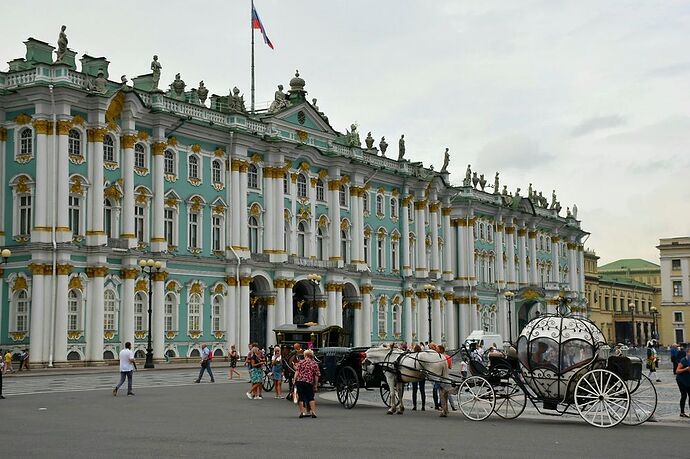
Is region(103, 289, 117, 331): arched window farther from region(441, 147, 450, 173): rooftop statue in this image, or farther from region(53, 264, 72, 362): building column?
region(441, 147, 450, 173): rooftop statue

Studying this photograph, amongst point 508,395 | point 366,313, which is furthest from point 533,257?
point 508,395

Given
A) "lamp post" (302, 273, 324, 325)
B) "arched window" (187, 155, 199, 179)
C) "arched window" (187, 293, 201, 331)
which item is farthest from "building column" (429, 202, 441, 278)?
"arched window" (187, 155, 199, 179)

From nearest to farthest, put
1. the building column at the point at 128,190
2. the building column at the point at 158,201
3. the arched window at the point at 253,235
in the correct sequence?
the building column at the point at 128,190, the building column at the point at 158,201, the arched window at the point at 253,235

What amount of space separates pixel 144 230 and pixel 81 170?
5.71 meters

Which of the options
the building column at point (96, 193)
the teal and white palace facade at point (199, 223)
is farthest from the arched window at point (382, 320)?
the building column at point (96, 193)

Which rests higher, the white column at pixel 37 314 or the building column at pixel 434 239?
the building column at pixel 434 239

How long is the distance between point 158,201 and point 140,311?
20.9ft

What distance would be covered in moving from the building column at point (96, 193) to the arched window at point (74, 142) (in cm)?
59

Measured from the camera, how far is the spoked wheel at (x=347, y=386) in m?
27.8

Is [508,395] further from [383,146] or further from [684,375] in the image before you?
[383,146]

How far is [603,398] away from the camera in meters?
21.5

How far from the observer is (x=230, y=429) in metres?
21.6

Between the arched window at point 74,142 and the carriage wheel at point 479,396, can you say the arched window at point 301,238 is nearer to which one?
the arched window at point 74,142

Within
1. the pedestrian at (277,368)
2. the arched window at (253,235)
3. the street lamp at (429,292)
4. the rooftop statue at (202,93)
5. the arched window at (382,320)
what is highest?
the rooftop statue at (202,93)
